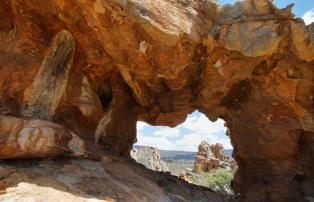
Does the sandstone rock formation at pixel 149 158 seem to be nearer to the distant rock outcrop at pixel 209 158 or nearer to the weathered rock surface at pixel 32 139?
the distant rock outcrop at pixel 209 158

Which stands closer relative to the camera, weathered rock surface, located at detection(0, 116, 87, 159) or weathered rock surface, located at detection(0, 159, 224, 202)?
weathered rock surface, located at detection(0, 159, 224, 202)

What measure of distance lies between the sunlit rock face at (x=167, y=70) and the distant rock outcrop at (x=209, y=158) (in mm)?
30191

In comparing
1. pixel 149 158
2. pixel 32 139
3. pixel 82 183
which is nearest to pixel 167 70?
pixel 82 183

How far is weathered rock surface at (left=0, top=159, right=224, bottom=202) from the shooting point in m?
5.47

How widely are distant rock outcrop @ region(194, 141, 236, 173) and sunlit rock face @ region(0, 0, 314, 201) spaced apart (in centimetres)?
3019

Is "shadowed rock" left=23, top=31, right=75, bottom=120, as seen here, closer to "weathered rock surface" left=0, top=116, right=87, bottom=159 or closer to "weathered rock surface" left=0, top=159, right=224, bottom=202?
"weathered rock surface" left=0, top=116, right=87, bottom=159

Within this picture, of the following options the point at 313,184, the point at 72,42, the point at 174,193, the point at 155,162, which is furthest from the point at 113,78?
the point at 155,162

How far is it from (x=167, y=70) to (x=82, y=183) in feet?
11.9

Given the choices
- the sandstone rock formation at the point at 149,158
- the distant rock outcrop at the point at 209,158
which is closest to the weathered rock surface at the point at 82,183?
the sandstone rock formation at the point at 149,158

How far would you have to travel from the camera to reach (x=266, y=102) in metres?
9.00

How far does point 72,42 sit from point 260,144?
20.8ft

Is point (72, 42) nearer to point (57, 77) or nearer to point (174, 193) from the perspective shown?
point (57, 77)

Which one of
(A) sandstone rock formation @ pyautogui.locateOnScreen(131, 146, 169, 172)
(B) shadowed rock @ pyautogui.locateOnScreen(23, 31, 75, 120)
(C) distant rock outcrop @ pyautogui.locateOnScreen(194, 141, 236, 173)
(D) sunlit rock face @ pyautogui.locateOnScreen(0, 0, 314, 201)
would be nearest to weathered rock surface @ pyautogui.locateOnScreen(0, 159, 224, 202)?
(D) sunlit rock face @ pyautogui.locateOnScreen(0, 0, 314, 201)

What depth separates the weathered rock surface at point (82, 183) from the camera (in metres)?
5.47
